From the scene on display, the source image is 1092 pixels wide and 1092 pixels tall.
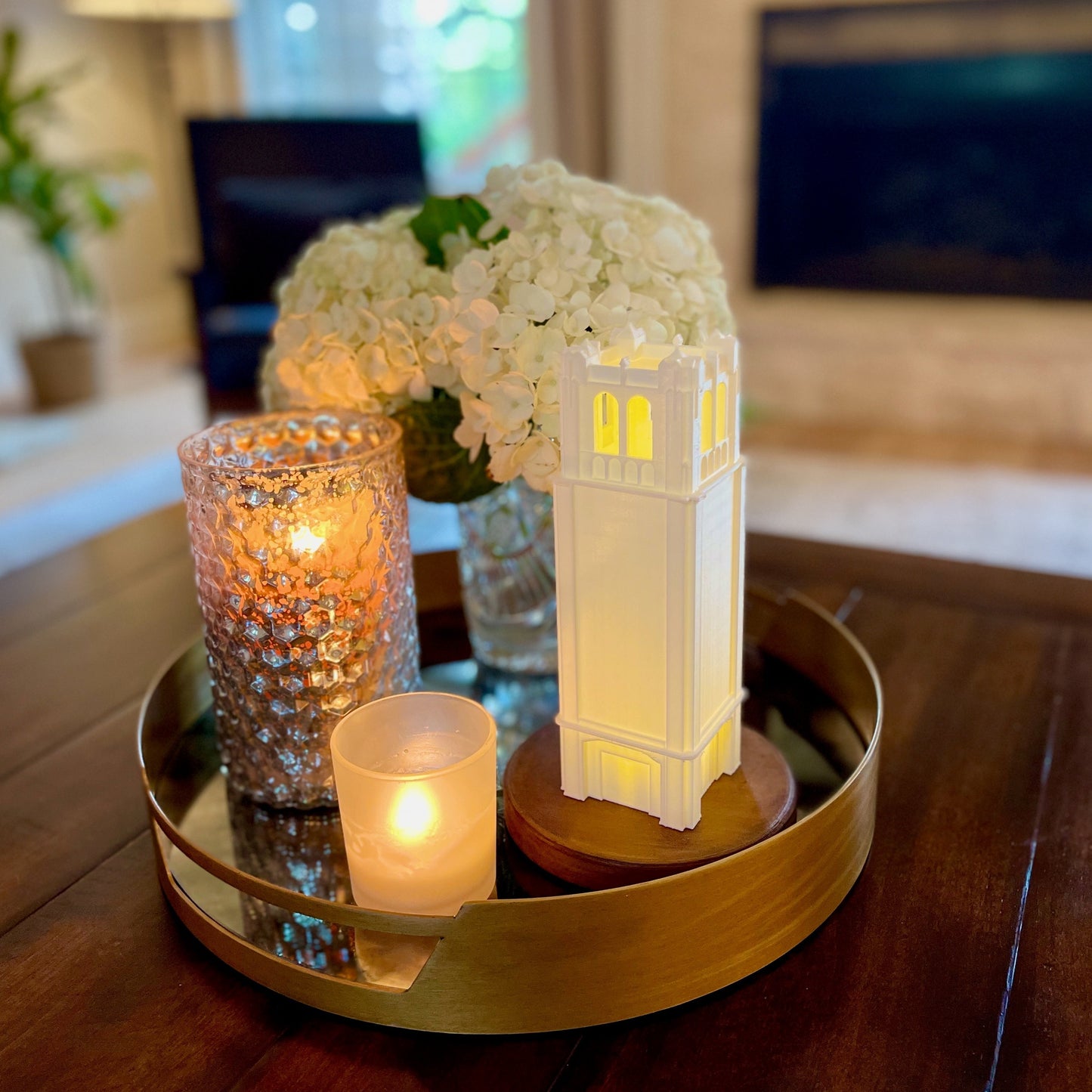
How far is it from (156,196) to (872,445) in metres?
3.21

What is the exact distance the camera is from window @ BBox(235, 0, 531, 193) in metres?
3.81

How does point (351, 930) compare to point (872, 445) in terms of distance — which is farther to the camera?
point (872, 445)

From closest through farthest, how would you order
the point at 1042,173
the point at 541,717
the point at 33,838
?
the point at 33,838 < the point at 541,717 < the point at 1042,173

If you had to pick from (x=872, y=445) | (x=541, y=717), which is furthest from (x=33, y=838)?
(x=872, y=445)

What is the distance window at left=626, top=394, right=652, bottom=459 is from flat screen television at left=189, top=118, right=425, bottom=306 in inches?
89.8

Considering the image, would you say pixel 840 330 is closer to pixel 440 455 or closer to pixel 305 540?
pixel 440 455

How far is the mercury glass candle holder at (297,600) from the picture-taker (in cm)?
63

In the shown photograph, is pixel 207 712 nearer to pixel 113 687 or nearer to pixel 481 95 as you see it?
pixel 113 687

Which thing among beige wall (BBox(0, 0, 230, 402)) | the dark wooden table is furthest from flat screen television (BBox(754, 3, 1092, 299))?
the dark wooden table

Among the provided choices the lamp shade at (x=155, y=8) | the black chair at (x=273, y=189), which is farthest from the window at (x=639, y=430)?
the lamp shade at (x=155, y=8)

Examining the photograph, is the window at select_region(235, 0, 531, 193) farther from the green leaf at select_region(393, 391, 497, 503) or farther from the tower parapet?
the tower parapet

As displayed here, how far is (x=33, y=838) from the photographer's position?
667 mm

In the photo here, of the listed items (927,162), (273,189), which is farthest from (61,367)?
(927,162)

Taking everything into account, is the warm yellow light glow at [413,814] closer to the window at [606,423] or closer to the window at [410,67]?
the window at [606,423]
